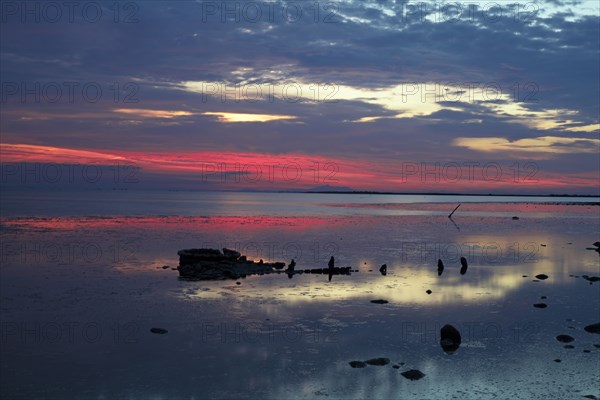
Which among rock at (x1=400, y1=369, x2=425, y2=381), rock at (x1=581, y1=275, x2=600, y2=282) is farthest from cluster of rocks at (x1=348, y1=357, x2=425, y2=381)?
rock at (x1=581, y1=275, x2=600, y2=282)

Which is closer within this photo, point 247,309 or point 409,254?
point 247,309

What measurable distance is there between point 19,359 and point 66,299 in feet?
35.3

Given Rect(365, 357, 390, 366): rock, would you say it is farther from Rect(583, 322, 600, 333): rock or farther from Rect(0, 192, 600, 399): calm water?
Rect(583, 322, 600, 333): rock

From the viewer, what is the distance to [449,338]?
2081 cm

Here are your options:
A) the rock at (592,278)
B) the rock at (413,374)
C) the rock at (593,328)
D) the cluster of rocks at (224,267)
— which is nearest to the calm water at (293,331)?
the rock at (413,374)

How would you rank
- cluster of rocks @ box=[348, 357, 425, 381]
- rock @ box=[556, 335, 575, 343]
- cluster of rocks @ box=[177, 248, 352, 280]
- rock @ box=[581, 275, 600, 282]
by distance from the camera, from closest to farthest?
cluster of rocks @ box=[348, 357, 425, 381], rock @ box=[556, 335, 575, 343], rock @ box=[581, 275, 600, 282], cluster of rocks @ box=[177, 248, 352, 280]

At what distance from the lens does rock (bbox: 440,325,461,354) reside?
20.3 metres

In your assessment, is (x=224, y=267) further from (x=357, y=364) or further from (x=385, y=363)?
(x=385, y=363)

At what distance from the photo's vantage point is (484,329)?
2311 cm

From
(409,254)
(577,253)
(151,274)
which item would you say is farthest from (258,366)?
(577,253)

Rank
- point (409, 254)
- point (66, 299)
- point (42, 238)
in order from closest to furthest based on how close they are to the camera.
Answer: point (66, 299) → point (409, 254) → point (42, 238)

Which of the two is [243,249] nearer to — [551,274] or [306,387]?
[551,274]

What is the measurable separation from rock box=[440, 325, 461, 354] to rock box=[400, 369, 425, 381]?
3.45m

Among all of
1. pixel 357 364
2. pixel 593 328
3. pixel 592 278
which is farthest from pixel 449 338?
pixel 592 278
